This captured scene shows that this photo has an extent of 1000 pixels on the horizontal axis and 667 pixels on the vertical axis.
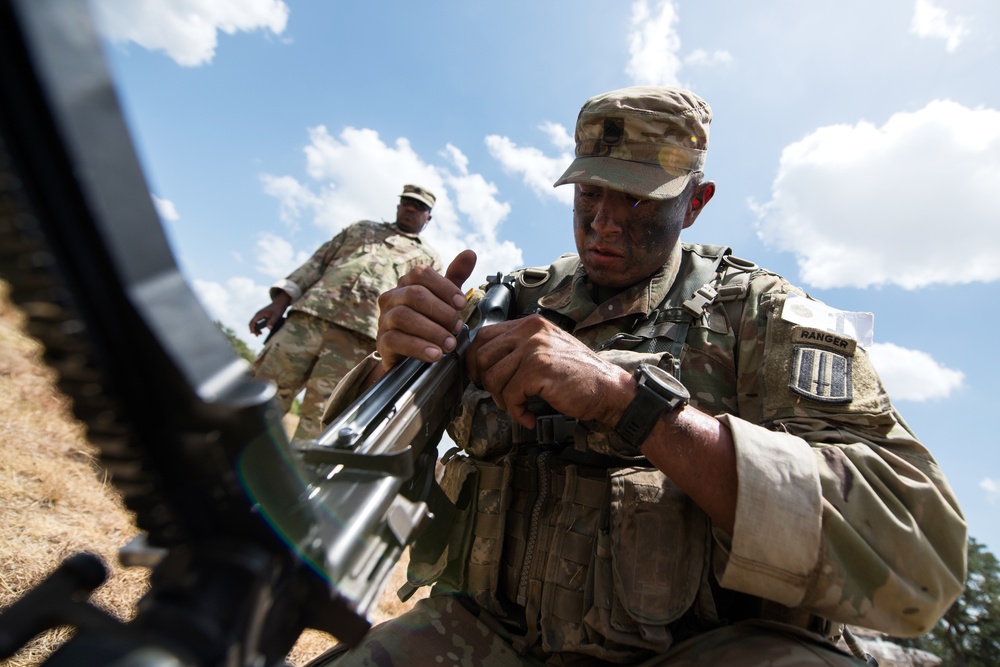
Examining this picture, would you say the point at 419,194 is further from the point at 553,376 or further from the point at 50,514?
the point at 553,376

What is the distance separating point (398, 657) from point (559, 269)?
1.90 meters

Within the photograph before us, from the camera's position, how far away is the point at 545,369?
5.98ft

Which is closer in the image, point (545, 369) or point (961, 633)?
point (545, 369)

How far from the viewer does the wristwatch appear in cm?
177

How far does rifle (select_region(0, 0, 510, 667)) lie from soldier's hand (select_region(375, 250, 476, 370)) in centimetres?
109

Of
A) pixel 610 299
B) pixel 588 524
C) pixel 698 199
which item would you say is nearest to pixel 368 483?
pixel 588 524

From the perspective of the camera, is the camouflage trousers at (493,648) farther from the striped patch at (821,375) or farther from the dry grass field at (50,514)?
the dry grass field at (50,514)

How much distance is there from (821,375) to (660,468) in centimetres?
68

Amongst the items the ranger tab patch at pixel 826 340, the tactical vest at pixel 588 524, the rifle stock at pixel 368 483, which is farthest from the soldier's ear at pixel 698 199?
the rifle stock at pixel 368 483

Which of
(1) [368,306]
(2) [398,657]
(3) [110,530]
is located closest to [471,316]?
(2) [398,657]

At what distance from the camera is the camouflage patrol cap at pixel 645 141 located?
101 inches

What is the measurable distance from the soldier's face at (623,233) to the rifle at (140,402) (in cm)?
197

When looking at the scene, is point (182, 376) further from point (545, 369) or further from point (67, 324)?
point (545, 369)

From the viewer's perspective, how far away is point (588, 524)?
2113 mm
